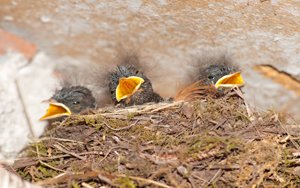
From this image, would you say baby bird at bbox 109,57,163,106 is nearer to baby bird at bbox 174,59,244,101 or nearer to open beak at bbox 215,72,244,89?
baby bird at bbox 174,59,244,101

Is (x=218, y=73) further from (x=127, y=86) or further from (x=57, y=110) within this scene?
(x=57, y=110)

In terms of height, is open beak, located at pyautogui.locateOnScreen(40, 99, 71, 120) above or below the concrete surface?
below

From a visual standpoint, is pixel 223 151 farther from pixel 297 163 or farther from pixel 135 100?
pixel 135 100

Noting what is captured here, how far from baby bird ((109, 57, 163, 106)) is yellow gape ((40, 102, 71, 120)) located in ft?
0.66

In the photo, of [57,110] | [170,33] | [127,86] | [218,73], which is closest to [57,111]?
[57,110]

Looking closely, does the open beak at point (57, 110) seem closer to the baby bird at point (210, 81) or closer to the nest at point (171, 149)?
the nest at point (171, 149)

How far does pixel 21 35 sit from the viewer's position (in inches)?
96.0

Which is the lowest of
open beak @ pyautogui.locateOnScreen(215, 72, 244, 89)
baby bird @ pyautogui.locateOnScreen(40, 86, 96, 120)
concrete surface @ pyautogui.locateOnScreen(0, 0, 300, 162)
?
baby bird @ pyautogui.locateOnScreen(40, 86, 96, 120)

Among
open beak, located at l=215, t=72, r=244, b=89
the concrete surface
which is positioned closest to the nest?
open beak, located at l=215, t=72, r=244, b=89

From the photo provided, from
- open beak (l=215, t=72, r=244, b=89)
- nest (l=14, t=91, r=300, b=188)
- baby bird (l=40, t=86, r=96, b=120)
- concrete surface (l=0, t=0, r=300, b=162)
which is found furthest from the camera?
baby bird (l=40, t=86, r=96, b=120)

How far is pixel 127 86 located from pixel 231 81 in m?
0.40

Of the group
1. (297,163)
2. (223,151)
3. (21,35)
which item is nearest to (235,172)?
(223,151)

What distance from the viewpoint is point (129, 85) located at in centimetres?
216

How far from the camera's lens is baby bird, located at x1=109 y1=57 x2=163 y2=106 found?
214 centimetres
